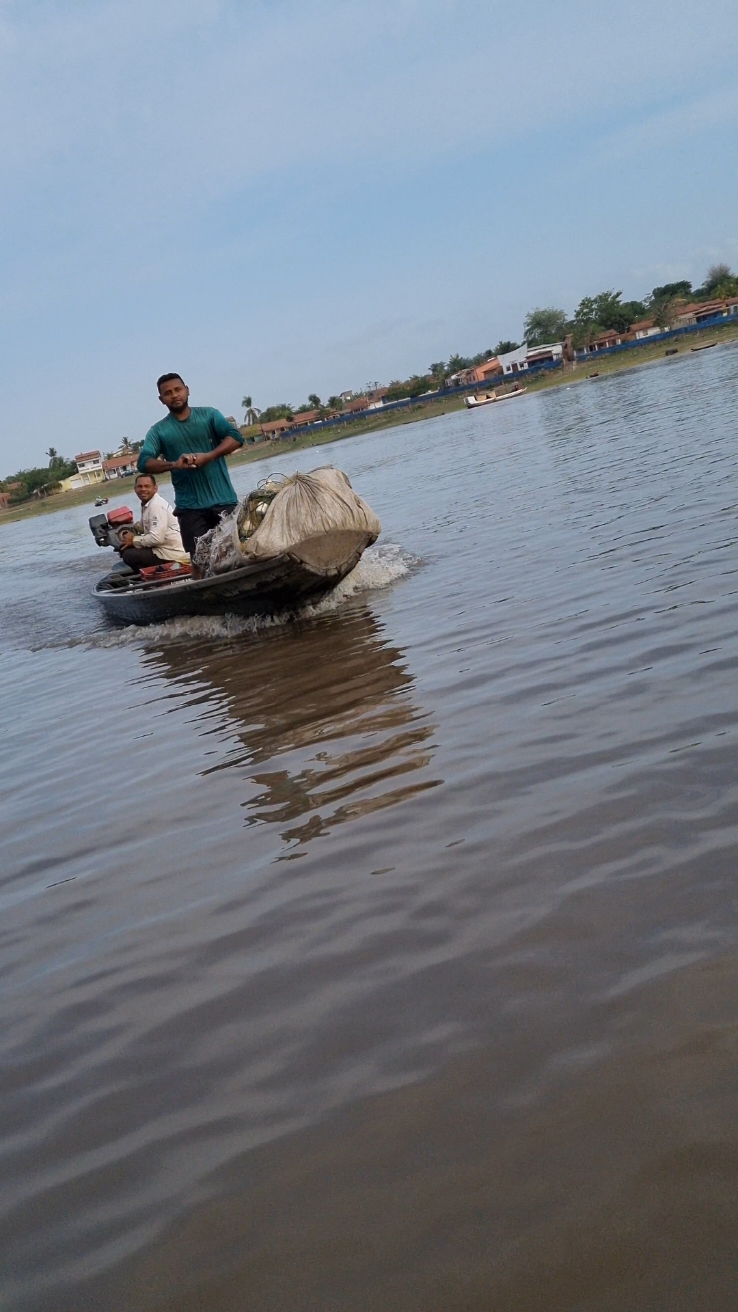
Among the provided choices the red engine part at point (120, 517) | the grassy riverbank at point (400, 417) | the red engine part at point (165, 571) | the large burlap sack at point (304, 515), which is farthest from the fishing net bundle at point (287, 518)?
the grassy riverbank at point (400, 417)

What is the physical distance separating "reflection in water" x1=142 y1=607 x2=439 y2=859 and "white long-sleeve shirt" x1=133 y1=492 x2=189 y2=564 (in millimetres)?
2949

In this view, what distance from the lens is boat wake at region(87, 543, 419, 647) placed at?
880cm

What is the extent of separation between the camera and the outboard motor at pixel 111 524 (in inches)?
471

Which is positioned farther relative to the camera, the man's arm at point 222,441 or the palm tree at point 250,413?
the palm tree at point 250,413

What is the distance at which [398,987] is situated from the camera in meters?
2.58

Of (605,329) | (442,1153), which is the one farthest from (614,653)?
(605,329)

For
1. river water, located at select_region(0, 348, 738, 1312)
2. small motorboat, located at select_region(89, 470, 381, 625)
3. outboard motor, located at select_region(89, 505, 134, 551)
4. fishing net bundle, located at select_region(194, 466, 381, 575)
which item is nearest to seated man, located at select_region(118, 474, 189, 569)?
outboard motor, located at select_region(89, 505, 134, 551)

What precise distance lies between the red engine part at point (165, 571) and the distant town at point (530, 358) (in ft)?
190

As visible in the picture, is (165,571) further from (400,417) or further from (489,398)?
(400,417)

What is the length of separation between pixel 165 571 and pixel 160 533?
1.61 ft

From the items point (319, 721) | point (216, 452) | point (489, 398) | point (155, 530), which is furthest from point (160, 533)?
point (489, 398)

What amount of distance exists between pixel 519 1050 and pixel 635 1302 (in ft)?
2.12

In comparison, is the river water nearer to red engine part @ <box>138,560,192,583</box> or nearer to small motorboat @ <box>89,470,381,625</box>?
small motorboat @ <box>89,470,381,625</box>

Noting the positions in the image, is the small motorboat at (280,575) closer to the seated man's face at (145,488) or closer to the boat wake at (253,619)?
the boat wake at (253,619)
